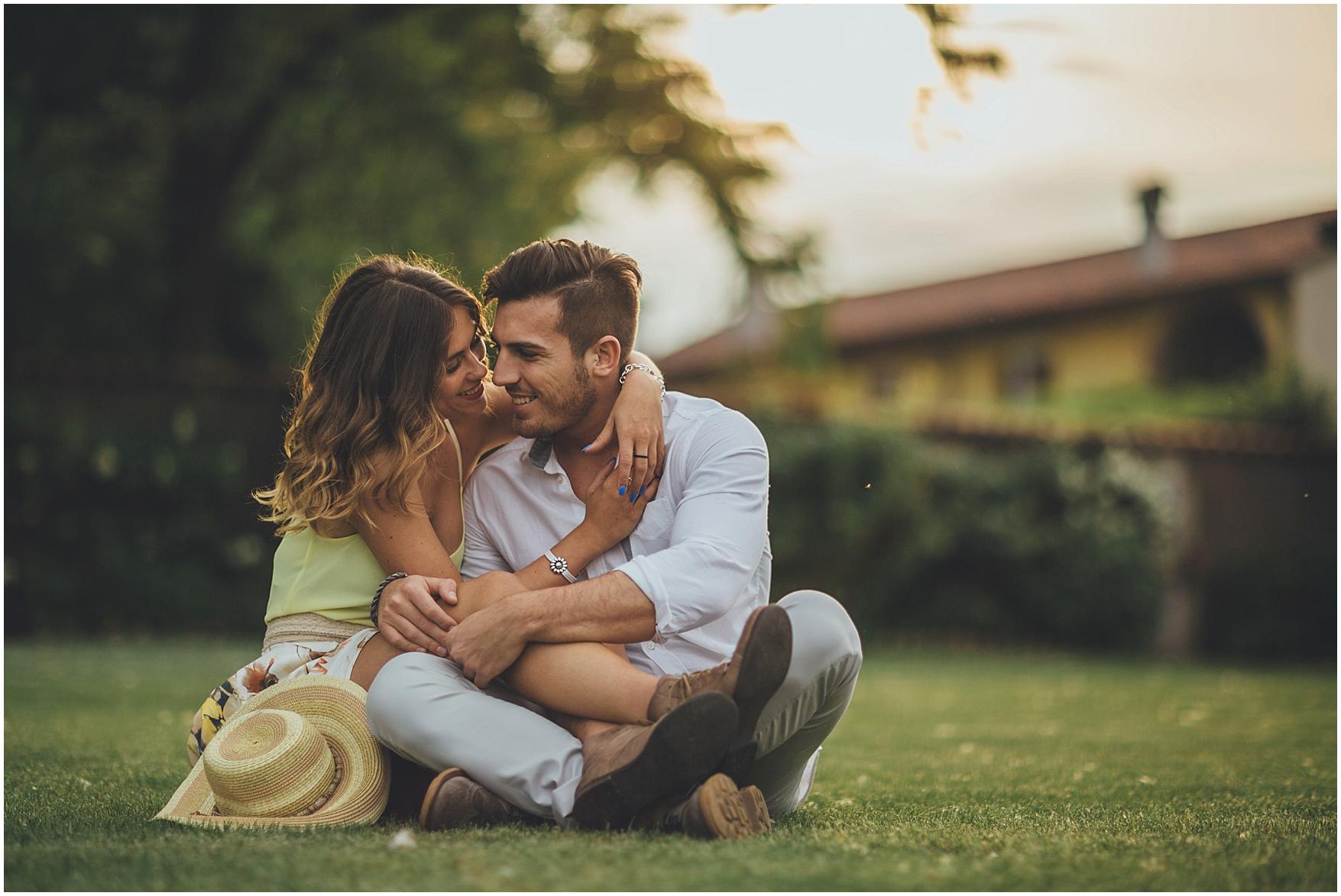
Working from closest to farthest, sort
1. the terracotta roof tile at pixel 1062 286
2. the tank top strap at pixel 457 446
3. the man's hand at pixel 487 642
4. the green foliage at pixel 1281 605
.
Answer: the man's hand at pixel 487 642 → the tank top strap at pixel 457 446 → the green foliage at pixel 1281 605 → the terracotta roof tile at pixel 1062 286

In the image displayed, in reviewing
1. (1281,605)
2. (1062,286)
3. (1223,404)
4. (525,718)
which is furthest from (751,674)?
(1062,286)

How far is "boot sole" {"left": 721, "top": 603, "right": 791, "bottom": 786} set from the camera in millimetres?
2607

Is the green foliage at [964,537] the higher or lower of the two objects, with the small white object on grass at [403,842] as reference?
lower

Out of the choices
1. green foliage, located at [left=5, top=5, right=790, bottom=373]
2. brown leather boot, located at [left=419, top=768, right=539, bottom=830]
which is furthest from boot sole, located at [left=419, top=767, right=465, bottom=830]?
green foliage, located at [left=5, top=5, right=790, bottom=373]

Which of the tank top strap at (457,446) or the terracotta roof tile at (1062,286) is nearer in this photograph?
the tank top strap at (457,446)

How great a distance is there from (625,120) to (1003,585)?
19.4 feet

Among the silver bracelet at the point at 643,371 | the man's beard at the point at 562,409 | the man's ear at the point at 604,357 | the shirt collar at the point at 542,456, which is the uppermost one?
the man's ear at the point at 604,357

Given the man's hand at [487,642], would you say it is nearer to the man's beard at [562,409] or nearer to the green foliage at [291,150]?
the man's beard at [562,409]

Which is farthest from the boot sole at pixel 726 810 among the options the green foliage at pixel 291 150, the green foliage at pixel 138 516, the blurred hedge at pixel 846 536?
the green foliage at pixel 291 150

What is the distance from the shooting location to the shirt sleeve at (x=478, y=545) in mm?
3498

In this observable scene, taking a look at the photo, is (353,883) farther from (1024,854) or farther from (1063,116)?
(1063,116)

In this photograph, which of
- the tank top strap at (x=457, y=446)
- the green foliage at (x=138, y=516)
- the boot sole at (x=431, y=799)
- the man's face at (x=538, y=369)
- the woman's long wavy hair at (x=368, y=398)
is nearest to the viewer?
the boot sole at (x=431, y=799)

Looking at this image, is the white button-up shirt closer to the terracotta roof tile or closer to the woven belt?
the woven belt

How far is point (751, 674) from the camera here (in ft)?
8.54
